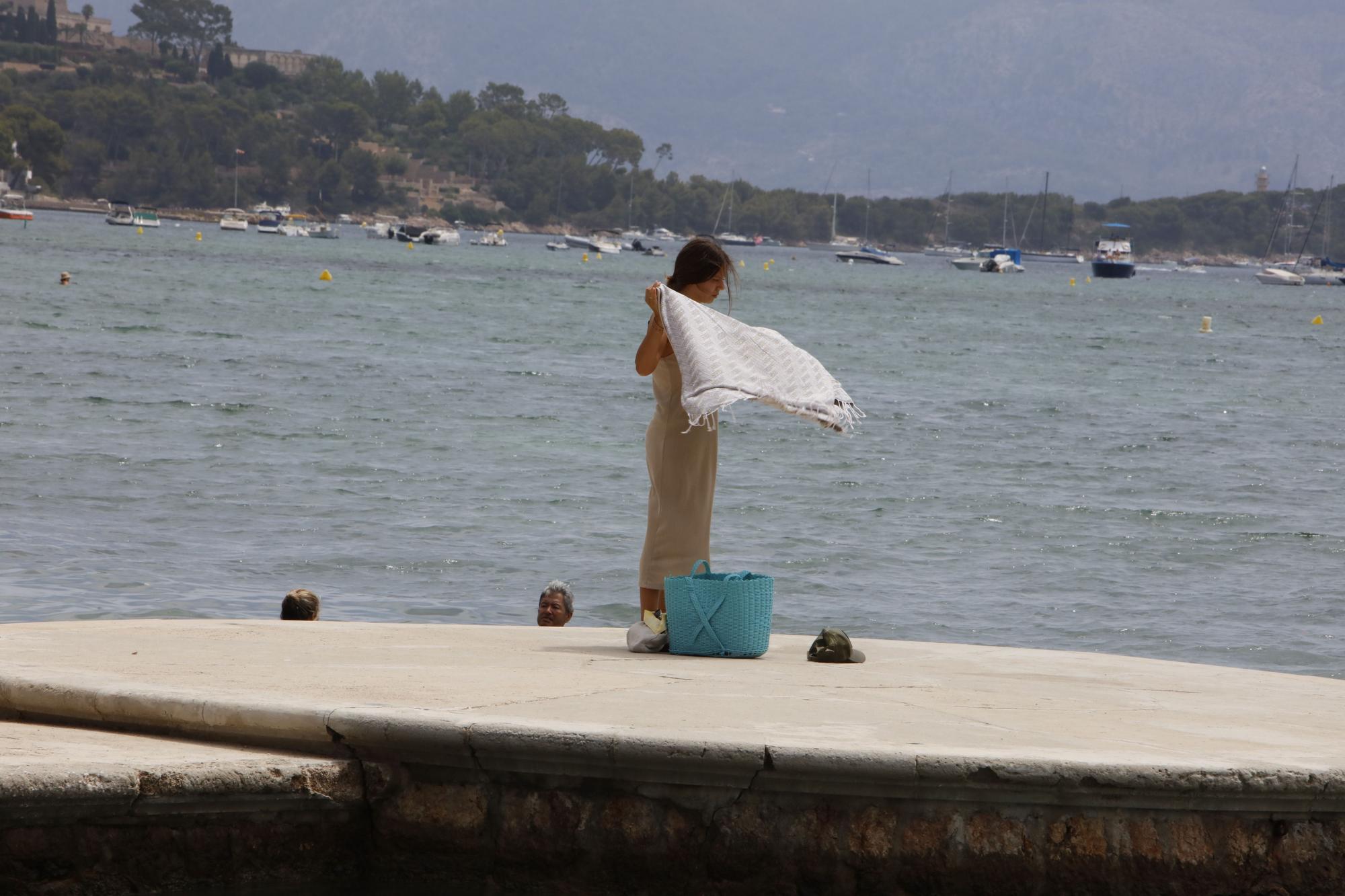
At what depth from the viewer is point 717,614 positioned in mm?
6445

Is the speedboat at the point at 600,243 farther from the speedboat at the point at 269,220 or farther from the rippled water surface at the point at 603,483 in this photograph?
the rippled water surface at the point at 603,483

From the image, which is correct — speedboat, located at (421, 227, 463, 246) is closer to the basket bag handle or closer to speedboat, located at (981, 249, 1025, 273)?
speedboat, located at (981, 249, 1025, 273)

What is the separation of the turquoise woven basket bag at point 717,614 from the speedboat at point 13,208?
4884 inches

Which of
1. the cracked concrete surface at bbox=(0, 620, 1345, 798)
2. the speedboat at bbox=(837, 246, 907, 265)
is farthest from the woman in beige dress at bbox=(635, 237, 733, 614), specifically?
the speedboat at bbox=(837, 246, 907, 265)

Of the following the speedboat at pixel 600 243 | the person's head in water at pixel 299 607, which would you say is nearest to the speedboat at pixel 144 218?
the speedboat at pixel 600 243

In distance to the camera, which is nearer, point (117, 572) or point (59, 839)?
point (59, 839)

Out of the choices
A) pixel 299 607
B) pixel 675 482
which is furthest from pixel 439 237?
pixel 675 482

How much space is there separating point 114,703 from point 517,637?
2.42 metres

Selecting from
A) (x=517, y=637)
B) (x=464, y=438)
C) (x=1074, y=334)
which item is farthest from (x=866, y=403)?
(x=1074, y=334)

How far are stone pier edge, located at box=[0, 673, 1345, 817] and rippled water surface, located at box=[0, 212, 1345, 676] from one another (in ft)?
18.1

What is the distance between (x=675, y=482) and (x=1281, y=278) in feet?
478

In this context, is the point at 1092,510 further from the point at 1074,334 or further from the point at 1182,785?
the point at 1074,334

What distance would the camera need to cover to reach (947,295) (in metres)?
88.7

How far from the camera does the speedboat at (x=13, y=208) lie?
407ft
